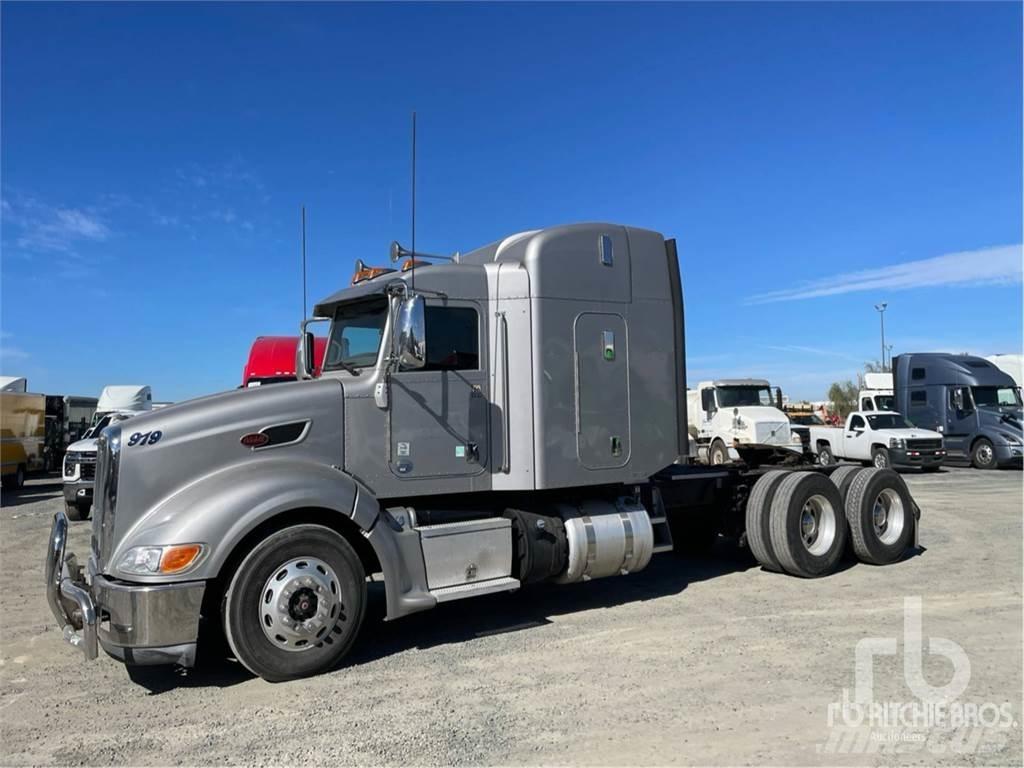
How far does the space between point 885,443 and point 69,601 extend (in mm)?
22138

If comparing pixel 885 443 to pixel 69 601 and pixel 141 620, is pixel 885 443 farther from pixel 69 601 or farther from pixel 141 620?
pixel 69 601

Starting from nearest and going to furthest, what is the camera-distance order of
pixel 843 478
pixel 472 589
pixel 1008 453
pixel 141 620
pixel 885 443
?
pixel 141 620 < pixel 472 589 < pixel 843 478 < pixel 885 443 < pixel 1008 453

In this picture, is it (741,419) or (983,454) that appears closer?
(741,419)

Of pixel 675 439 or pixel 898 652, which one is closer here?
pixel 898 652

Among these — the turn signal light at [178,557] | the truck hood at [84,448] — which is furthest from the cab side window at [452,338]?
the truck hood at [84,448]

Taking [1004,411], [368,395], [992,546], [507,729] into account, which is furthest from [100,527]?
[1004,411]

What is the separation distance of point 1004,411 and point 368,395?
78.9ft

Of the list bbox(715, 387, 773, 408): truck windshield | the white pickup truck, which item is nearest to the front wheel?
bbox(715, 387, 773, 408): truck windshield

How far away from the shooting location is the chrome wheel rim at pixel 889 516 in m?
8.91

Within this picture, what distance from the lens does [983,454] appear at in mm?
23344

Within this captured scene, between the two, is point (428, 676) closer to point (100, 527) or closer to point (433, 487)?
point (433, 487)

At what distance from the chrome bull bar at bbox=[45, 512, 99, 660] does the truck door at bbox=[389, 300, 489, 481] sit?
2274 mm

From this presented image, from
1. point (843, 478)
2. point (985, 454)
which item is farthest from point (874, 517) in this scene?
point (985, 454)

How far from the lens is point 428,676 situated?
527 cm
